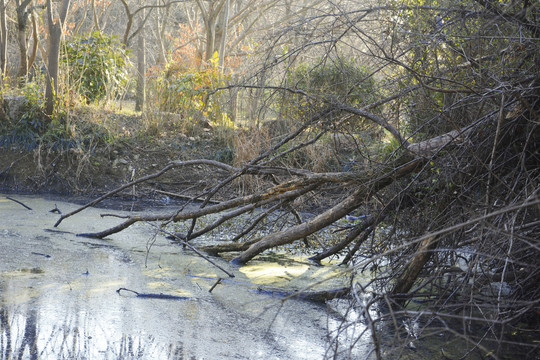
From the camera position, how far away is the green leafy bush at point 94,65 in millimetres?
9648

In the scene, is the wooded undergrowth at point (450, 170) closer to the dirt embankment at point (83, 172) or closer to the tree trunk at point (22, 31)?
the dirt embankment at point (83, 172)

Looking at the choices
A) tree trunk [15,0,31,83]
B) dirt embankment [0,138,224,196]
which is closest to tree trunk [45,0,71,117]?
dirt embankment [0,138,224,196]

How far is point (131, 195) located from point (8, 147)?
2.10 m

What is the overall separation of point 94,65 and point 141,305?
7.22 meters

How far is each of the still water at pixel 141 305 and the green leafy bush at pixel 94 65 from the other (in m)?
4.61

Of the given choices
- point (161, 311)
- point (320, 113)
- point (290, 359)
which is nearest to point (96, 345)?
point (161, 311)

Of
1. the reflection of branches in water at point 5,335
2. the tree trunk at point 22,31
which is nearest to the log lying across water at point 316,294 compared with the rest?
the reflection of branches in water at point 5,335

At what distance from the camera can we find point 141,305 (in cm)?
371

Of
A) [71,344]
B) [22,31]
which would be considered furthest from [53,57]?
[71,344]

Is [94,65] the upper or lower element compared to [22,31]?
lower

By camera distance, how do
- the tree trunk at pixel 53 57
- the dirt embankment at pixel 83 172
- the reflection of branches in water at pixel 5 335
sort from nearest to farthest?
the reflection of branches in water at pixel 5 335, the dirt embankment at pixel 83 172, the tree trunk at pixel 53 57

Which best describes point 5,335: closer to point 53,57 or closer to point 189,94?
point 53,57

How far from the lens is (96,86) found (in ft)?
32.6

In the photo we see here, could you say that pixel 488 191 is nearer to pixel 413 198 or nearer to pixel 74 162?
pixel 413 198
